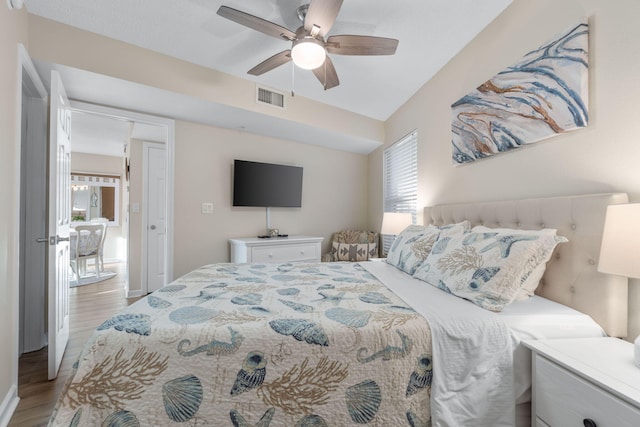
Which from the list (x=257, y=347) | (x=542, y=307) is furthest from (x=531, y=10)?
(x=257, y=347)

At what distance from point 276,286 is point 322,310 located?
0.47m

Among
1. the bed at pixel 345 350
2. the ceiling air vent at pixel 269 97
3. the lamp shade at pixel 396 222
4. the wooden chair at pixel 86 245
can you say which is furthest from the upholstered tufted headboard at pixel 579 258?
the wooden chair at pixel 86 245

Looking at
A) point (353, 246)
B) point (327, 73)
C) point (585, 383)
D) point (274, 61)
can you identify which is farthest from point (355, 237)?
point (585, 383)

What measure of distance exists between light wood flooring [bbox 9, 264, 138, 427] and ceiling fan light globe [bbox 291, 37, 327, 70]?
2532mm

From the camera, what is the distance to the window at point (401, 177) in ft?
9.97

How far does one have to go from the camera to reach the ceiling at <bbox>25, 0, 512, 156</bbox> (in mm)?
1805

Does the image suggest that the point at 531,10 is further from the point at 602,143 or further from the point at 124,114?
the point at 124,114

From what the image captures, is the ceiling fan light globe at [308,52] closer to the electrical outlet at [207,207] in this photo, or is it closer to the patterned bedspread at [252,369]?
the patterned bedspread at [252,369]

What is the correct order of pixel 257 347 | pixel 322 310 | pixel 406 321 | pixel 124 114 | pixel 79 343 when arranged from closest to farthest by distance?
pixel 257 347 → pixel 406 321 → pixel 322 310 → pixel 79 343 → pixel 124 114

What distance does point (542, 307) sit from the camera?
1.28 metres

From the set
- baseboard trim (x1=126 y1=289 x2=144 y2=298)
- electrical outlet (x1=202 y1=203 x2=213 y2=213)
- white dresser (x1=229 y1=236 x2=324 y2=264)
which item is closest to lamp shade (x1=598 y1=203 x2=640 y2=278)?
white dresser (x1=229 y1=236 x2=324 y2=264)

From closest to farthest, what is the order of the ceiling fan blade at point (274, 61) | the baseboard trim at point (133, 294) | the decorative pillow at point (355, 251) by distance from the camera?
the ceiling fan blade at point (274, 61) → the baseboard trim at point (133, 294) → the decorative pillow at point (355, 251)

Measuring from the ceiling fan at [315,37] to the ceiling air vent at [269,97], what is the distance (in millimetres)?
935

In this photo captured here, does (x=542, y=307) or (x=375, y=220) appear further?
(x=375, y=220)
